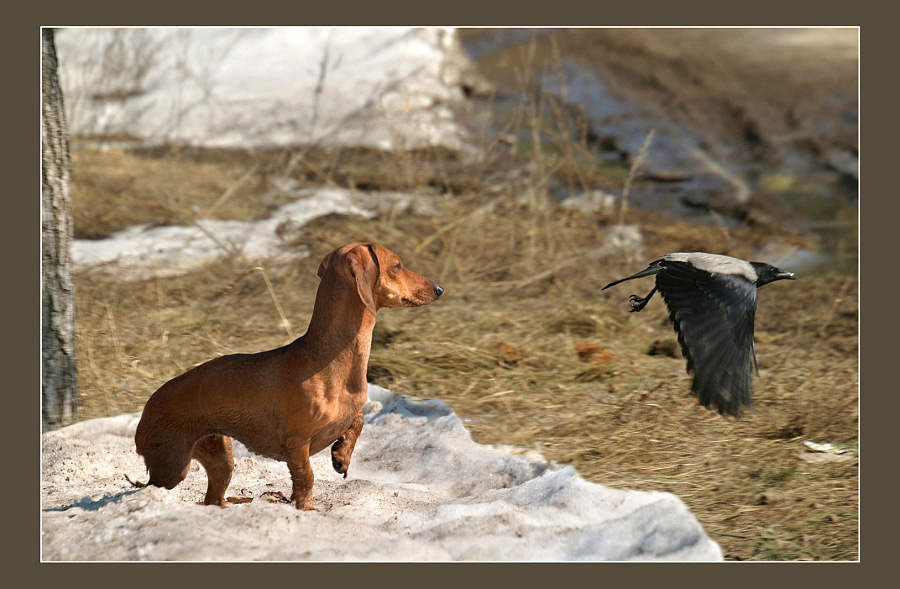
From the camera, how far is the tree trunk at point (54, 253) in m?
5.45

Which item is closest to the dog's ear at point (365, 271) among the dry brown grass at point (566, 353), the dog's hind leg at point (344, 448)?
the dog's hind leg at point (344, 448)

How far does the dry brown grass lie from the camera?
517 cm

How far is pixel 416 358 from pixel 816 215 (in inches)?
243

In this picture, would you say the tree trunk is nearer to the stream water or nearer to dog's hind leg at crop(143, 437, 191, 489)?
dog's hind leg at crop(143, 437, 191, 489)

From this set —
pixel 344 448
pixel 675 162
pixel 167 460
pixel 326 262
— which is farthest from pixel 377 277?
pixel 675 162

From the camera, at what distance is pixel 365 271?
423 centimetres

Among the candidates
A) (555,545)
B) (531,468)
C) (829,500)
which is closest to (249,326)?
(531,468)

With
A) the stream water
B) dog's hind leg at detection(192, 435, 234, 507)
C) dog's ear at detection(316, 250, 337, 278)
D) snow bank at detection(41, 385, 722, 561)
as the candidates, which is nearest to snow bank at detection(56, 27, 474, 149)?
the stream water

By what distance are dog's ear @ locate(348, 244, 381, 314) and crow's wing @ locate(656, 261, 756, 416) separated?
1.64 meters

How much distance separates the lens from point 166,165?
1090 centimetres

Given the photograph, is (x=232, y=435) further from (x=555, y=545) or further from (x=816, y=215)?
(x=816, y=215)

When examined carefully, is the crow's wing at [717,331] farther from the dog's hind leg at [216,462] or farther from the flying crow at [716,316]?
the dog's hind leg at [216,462]

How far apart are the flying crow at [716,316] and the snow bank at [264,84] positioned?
6.39 metres

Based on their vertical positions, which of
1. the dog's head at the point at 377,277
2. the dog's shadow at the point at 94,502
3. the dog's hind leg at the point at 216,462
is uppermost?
the dog's head at the point at 377,277
